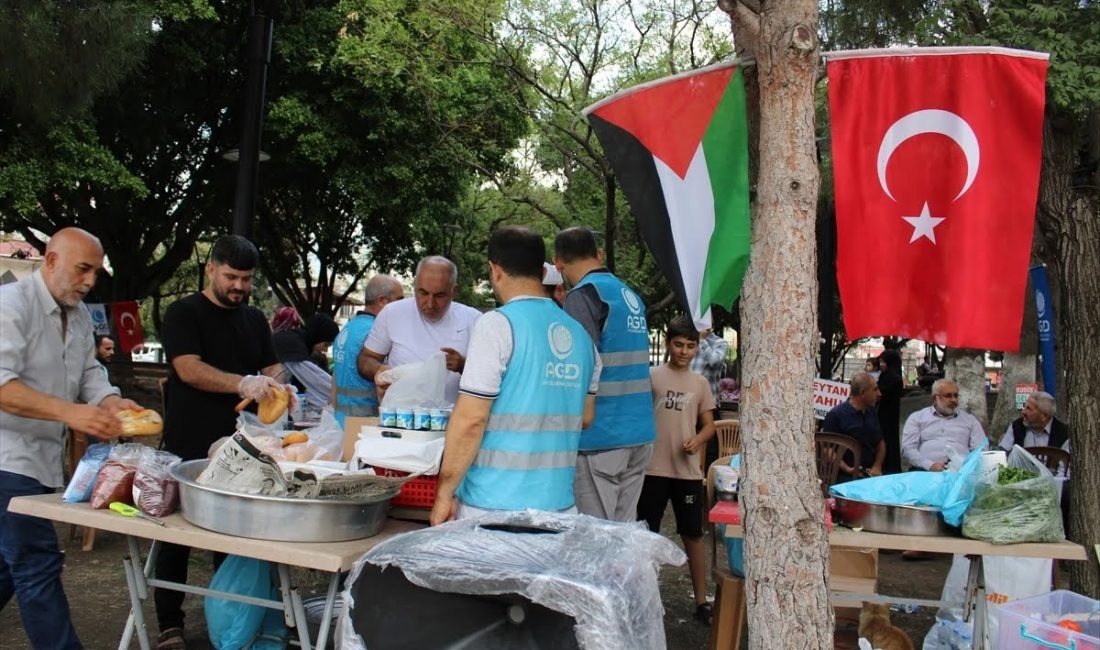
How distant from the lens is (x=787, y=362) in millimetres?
2732

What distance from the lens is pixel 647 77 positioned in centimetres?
1537

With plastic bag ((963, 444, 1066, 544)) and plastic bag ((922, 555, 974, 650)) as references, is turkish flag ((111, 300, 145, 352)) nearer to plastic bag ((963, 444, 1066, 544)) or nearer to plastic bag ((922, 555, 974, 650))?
plastic bag ((922, 555, 974, 650))

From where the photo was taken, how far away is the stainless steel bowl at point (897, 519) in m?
3.94

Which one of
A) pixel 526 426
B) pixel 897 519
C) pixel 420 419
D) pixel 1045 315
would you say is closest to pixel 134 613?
pixel 420 419

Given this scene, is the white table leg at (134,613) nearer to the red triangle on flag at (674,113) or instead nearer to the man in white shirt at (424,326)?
the man in white shirt at (424,326)

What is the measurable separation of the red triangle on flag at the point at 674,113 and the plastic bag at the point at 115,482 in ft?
6.80

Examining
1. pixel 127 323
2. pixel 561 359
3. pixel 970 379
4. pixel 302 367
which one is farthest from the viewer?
pixel 127 323

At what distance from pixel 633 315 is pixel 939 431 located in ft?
Answer: 14.8

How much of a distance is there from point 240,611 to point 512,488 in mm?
1646

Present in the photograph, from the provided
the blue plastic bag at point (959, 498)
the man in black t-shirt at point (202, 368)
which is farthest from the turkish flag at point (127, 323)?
the blue plastic bag at point (959, 498)

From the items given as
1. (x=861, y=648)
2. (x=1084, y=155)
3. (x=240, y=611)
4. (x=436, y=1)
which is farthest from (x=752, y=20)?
(x=436, y=1)

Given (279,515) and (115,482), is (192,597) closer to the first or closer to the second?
(115,482)

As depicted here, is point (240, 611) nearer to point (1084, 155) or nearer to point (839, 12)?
point (1084, 155)

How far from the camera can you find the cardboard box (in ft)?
12.1
